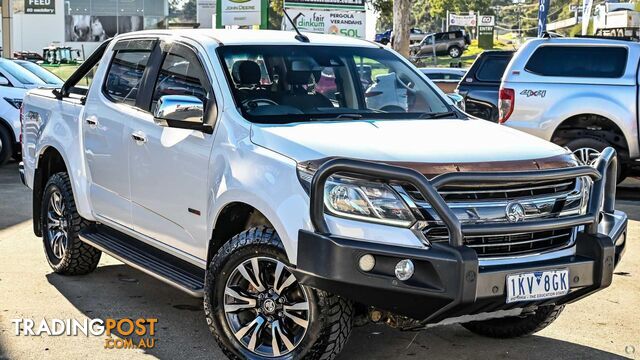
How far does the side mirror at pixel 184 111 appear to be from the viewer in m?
5.25

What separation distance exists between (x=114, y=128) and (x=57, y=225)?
122 cm

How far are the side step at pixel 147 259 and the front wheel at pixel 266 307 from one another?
31 cm

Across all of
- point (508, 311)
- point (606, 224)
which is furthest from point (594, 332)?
point (508, 311)

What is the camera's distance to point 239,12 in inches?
1088

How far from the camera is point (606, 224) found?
5.06m

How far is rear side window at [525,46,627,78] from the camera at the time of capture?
1151 centimetres

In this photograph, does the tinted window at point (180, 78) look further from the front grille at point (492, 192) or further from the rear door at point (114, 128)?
the front grille at point (492, 192)

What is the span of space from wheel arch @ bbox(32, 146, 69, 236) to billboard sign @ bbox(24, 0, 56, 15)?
5963 cm

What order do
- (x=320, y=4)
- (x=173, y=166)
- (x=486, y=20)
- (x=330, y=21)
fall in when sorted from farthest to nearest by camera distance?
(x=486, y=20), (x=330, y=21), (x=320, y=4), (x=173, y=166)

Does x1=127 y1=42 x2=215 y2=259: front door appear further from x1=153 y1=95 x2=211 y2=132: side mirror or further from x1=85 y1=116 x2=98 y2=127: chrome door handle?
x1=85 y1=116 x2=98 y2=127: chrome door handle

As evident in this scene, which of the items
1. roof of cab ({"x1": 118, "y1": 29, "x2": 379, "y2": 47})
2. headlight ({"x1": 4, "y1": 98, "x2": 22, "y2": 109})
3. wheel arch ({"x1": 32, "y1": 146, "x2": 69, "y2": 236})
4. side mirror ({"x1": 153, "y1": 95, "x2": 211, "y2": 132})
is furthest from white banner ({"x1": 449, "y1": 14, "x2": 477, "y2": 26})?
side mirror ({"x1": 153, "y1": 95, "x2": 211, "y2": 132})

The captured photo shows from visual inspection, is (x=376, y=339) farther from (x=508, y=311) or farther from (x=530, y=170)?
(x=530, y=170)

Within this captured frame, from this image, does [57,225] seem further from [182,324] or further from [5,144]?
[5,144]

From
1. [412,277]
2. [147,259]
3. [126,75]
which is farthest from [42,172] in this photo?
[412,277]
